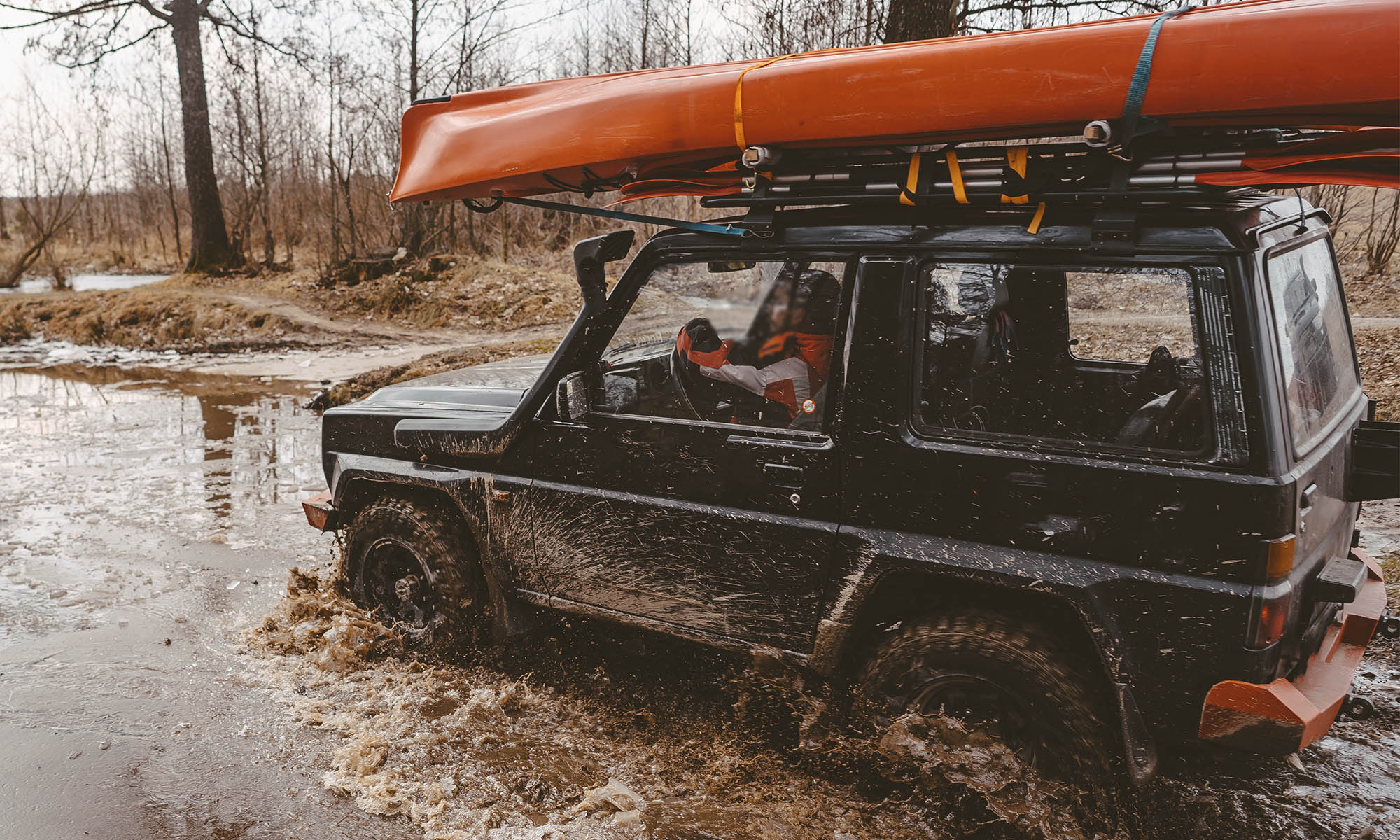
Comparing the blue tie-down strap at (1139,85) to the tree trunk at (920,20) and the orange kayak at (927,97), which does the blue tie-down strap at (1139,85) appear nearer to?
the orange kayak at (927,97)

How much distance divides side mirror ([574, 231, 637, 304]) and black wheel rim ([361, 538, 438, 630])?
4.73ft

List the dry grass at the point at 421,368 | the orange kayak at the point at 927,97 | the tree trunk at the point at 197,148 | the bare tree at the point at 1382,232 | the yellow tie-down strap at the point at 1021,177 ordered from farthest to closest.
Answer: the tree trunk at the point at 197,148 → the bare tree at the point at 1382,232 → the dry grass at the point at 421,368 → the yellow tie-down strap at the point at 1021,177 → the orange kayak at the point at 927,97

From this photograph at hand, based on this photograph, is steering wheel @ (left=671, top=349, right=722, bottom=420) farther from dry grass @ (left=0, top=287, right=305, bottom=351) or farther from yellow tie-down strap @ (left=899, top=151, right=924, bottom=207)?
dry grass @ (left=0, top=287, right=305, bottom=351)

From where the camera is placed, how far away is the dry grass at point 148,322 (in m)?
14.5

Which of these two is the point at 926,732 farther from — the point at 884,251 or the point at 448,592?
the point at 448,592

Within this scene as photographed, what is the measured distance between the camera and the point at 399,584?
4.08 metres

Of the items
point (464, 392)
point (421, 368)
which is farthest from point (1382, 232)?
point (464, 392)

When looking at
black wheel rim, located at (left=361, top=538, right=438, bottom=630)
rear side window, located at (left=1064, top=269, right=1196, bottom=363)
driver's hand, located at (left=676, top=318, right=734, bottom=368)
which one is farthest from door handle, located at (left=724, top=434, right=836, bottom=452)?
black wheel rim, located at (left=361, top=538, right=438, bottom=630)

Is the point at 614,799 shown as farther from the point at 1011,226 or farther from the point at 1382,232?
the point at 1382,232

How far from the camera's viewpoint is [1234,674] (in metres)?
2.41

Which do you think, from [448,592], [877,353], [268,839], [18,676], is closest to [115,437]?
[18,676]

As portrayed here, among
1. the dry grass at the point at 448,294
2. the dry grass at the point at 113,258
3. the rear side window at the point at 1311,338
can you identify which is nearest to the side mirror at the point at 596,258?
the rear side window at the point at 1311,338

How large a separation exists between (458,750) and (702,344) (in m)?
1.79

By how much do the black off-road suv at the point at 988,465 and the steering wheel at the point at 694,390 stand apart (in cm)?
1
